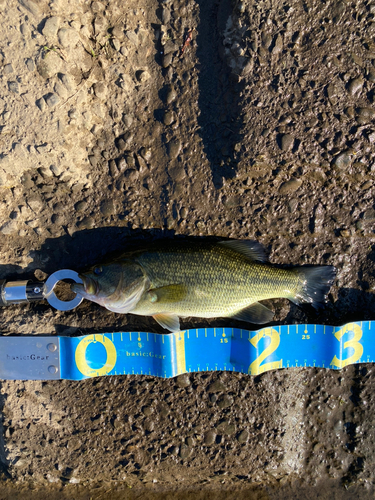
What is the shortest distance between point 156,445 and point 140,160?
3.33 metres

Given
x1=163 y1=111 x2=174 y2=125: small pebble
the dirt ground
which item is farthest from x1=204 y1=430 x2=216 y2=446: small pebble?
x1=163 y1=111 x2=174 y2=125: small pebble

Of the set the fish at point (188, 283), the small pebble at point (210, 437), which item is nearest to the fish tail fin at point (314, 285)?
the fish at point (188, 283)

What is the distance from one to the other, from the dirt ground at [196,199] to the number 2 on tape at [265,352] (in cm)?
19

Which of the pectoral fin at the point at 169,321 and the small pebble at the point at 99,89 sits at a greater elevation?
the small pebble at the point at 99,89

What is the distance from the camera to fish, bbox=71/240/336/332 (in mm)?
3182

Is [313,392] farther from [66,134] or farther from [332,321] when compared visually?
[66,134]

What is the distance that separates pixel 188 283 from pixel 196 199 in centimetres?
99

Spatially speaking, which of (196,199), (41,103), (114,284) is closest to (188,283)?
(114,284)

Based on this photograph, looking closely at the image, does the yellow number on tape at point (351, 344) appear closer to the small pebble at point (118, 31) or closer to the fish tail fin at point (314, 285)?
the fish tail fin at point (314, 285)

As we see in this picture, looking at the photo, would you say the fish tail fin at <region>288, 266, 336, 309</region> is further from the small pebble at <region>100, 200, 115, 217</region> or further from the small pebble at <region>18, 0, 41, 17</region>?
the small pebble at <region>18, 0, 41, 17</region>

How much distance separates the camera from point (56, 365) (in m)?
3.52

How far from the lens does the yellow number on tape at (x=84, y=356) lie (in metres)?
3.49

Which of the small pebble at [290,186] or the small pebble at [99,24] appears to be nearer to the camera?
the small pebble at [99,24]

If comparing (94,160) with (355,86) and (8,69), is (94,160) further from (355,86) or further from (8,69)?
(355,86)
